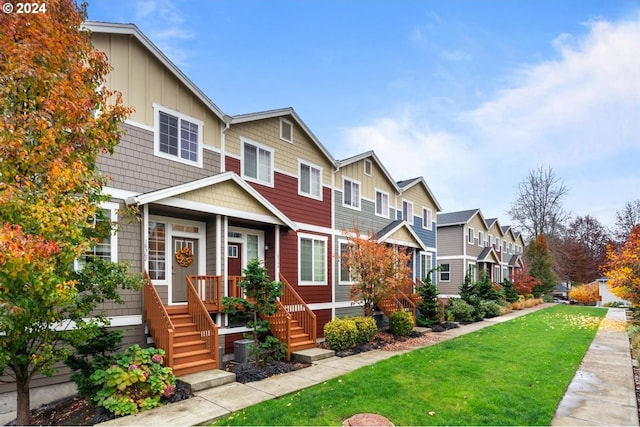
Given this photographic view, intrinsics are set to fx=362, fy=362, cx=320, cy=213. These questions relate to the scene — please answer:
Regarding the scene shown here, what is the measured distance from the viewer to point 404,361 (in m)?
9.20

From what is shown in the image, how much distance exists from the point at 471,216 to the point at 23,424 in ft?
93.4

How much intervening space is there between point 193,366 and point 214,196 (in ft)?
13.4

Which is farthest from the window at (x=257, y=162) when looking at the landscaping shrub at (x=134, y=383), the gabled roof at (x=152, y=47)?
the landscaping shrub at (x=134, y=383)

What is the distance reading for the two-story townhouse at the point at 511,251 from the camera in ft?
125

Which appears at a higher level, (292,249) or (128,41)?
(128,41)

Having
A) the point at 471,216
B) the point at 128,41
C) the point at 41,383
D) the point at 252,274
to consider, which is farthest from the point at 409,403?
the point at 471,216

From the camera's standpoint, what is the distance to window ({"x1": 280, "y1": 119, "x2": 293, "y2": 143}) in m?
12.5

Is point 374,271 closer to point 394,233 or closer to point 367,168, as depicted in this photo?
point 394,233

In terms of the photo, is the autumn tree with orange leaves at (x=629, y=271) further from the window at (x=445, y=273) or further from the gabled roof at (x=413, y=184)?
the window at (x=445, y=273)

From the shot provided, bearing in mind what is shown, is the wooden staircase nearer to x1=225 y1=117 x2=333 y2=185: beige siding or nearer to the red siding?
the red siding

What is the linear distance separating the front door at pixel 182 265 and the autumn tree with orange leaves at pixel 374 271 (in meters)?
5.42

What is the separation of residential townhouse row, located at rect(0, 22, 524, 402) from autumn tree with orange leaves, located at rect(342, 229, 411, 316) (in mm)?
1446

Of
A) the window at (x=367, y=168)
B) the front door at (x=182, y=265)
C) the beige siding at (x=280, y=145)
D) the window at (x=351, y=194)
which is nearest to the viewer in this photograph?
the front door at (x=182, y=265)

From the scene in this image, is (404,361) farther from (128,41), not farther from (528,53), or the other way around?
(528,53)
